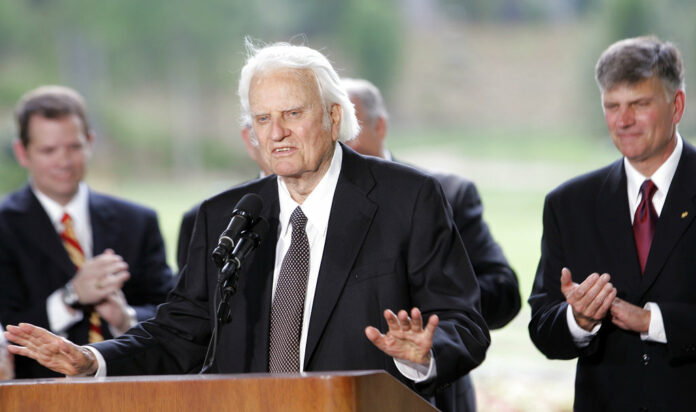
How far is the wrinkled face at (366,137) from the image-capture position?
13.8 feet

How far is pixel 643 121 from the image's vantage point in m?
3.13

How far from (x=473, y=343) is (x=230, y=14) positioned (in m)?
5.09

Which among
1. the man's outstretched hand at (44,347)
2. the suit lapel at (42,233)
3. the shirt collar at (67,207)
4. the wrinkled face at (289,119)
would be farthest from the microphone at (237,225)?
the shirt collar at (67,207)

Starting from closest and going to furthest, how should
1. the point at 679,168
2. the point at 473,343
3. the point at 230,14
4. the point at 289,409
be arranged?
the point at 289,409, the point at 473,343, the point at 679,168, the point at 230,14

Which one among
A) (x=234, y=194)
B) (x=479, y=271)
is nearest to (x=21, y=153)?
(x=234, y=194)

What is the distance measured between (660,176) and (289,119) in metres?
1.30

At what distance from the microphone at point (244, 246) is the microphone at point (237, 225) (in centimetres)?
2

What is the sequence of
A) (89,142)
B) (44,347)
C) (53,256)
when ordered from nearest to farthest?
(44,347) → (53,256) → (89,142)

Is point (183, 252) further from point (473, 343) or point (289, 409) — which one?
point (289, 409)

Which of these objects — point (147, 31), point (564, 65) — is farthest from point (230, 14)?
point (564, 65)

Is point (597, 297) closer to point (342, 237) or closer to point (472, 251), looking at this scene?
point (342, 237)

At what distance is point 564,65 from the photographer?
658 centimetres

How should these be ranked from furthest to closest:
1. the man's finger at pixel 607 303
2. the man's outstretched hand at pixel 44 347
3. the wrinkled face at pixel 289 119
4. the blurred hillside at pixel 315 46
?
the blurred hillside at pixel 315 46 < the man's finger at pixel 607 303 < the wrinkled face at pixel 289 119 < the man's outstretched hand at pixel 44 347

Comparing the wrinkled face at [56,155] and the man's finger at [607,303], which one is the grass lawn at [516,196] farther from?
the man's finger at [607,303]
